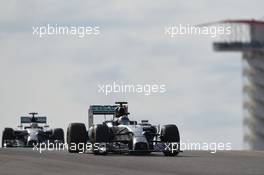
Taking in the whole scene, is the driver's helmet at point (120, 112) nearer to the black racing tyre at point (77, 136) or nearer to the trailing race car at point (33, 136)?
the black racing tyre at point (77, 136)

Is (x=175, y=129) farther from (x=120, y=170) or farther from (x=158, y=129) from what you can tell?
(x=120, y=170)

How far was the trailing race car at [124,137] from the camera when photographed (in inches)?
1572

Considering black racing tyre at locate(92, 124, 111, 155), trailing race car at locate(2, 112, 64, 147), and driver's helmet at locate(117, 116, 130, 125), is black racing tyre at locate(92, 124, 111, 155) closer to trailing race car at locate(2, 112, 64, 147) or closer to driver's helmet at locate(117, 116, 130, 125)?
driver's helmet at locate(117, 116, 130, 125)

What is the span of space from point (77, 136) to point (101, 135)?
248 cm

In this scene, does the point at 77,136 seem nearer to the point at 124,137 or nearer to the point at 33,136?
the point at 124,137

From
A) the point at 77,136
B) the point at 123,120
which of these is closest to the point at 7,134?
the point at 77,136

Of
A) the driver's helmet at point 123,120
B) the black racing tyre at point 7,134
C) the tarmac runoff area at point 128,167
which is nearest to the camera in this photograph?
the tarmac runoff area at point 128,167

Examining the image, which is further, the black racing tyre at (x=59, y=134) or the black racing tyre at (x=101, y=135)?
the black racing tyre at (x=59, y=134)

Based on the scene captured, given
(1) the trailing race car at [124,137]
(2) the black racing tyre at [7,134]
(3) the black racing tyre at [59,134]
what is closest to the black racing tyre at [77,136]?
(1) the trailing race car at [124,137]

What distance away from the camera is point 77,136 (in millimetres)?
42500

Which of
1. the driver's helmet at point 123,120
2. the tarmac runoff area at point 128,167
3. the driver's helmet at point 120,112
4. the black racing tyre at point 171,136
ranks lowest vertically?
the tarmac runoff area at point 128,167

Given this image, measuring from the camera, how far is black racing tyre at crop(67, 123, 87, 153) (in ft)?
139

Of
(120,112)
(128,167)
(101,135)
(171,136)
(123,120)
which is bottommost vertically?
(128,167)

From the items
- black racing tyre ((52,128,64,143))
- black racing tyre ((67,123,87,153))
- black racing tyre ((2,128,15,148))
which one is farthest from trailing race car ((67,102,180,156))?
black racing tyre ((52,128,64,143))
